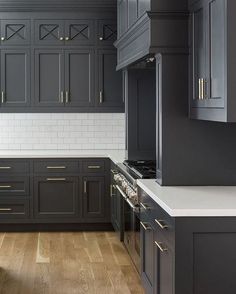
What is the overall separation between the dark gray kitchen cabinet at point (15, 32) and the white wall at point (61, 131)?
96cm

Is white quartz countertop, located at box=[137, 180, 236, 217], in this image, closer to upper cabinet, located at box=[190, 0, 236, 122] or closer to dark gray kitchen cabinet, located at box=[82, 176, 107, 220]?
upper cabinet, located at box=[190, 0, 236, 122]

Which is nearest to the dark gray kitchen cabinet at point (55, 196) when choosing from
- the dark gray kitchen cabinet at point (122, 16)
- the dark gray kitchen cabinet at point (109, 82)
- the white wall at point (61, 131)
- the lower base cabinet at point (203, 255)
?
the white wall at point (61, 131)

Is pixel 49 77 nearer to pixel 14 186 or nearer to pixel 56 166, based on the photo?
pixel 56 166

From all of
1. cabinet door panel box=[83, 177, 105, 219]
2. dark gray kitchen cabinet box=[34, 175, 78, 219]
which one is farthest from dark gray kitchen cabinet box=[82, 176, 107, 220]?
dark gray kitchen cabinet box=[34, 175, 78, 219]

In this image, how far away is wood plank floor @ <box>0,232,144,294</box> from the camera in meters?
5.48

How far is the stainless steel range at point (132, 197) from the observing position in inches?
215

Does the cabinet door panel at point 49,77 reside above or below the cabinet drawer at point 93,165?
above

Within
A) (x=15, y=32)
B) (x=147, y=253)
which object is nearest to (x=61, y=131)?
(x=15, y=32)

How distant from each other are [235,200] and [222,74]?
2.40 feet

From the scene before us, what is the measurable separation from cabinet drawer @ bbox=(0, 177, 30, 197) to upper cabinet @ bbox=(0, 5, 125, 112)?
33.1 inches

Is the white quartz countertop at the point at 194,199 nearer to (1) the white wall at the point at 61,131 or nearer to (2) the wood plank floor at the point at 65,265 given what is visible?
(2) the wood plank floor at the point at 65,265

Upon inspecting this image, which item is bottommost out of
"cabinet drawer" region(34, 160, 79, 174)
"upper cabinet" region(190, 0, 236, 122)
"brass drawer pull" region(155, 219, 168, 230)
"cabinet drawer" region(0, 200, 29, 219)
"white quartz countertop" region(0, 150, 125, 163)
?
"cabinet drawer" region(0, 200, 29, 219)

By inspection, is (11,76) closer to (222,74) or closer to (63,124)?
(63,124)

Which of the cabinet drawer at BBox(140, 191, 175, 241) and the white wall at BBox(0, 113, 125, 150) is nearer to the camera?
the cabinet drawer at BBox(140, 191, 175, 241)
